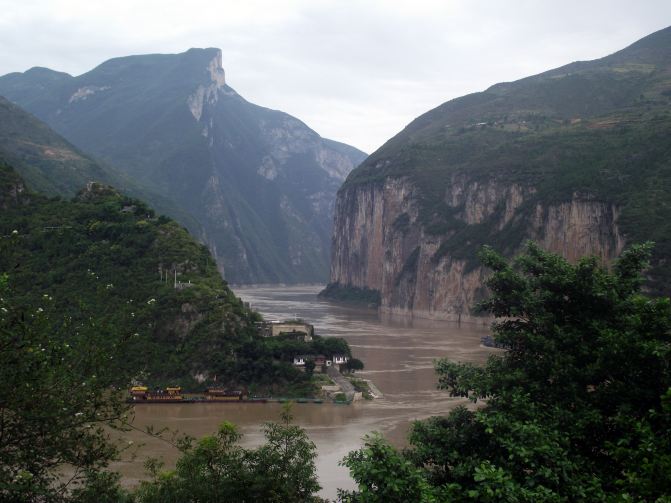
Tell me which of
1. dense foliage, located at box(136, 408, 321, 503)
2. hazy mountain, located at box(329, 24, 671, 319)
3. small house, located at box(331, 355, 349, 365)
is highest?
hazy mountain, located at box(329, 24, 671, 319)

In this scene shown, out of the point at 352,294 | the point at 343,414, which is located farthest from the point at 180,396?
the point at 352,294

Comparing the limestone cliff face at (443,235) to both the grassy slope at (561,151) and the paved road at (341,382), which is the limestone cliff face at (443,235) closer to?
the grassy slope at (561,151)

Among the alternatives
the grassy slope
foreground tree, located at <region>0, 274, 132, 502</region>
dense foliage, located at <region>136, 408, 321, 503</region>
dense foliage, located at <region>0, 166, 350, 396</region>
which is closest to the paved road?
dense foliage, located at <region>0, 166, 350, 396</region>

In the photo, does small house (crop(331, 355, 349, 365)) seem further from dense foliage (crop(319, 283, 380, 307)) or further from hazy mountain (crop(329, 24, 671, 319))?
dense foliage (crop(319, 283, 380, 307))

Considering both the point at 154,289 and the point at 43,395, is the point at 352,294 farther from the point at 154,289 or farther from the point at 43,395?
the point at 43,395

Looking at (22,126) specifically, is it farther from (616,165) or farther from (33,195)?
(616,165)

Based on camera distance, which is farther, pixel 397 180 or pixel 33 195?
pixel 397 180

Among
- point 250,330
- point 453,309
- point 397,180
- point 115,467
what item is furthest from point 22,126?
point 115,467
